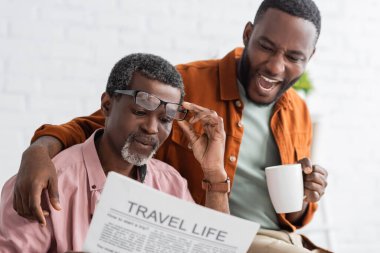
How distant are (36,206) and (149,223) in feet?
0.71

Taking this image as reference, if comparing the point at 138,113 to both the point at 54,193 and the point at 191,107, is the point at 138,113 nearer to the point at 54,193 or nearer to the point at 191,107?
the point at 191,107

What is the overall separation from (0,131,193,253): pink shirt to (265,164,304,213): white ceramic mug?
32cm

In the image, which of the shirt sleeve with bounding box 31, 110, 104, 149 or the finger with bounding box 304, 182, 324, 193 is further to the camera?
the finger with bounding box 304, 182, 324, 193

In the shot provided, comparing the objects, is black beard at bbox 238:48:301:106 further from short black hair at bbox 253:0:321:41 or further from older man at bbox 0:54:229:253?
older man at bbox 0:54:229:253

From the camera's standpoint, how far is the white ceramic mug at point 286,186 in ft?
4.73

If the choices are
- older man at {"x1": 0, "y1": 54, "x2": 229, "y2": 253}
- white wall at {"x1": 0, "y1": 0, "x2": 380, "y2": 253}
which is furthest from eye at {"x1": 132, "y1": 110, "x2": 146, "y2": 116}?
white wall at {"x1": 0, "y1": 0, "x2": 380, "y2": 253}

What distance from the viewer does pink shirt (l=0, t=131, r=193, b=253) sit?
111 centimetres

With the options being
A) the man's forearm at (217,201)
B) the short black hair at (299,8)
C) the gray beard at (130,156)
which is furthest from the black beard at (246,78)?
the gray beard at (130,156)

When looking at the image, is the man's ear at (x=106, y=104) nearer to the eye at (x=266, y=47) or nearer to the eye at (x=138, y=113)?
the eye at (x=138, y=113)

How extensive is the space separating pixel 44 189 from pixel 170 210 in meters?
0.28

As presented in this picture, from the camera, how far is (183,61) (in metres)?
2.44

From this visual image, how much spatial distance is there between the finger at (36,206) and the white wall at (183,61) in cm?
123

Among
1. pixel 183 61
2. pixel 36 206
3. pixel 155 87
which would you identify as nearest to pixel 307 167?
pixel 155 87

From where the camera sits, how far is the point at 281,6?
5.16 feet
